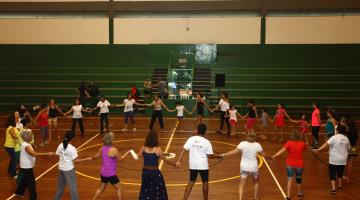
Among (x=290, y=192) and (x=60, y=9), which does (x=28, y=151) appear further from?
(x=60, y=9)

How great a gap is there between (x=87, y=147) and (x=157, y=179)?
7.87 meters

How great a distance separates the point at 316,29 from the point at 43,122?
20.7 metres

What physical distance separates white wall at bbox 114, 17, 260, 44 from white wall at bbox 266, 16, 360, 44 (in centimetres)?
167

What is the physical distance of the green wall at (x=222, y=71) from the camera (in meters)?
25.3

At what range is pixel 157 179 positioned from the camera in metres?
7.92

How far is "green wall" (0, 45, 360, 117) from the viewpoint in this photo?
2534 centimetres

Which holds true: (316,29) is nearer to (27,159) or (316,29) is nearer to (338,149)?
(338,149)

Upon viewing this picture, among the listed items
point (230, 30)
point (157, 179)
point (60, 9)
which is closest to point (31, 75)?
point (60, 9)

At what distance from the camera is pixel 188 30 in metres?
29.6

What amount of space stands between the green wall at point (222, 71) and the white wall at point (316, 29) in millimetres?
545

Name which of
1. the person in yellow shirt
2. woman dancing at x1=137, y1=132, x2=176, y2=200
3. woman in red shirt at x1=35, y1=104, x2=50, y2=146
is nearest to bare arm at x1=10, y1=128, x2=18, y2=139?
the person in yellow shirt

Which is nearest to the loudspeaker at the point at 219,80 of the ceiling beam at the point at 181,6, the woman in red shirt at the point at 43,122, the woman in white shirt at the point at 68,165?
the ceiling beam at the point at 181,6

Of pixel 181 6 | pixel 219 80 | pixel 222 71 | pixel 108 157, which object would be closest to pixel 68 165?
pixel 108 157

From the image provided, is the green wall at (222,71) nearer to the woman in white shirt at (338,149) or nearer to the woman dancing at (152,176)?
the woman in white shirt at (338,149)
